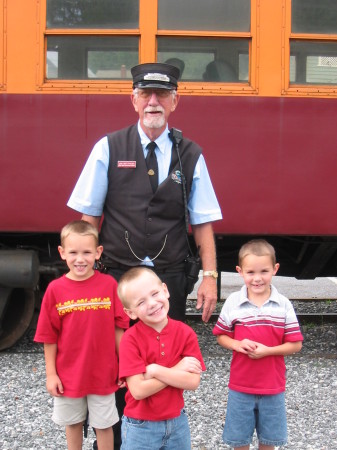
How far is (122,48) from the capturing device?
4.62m

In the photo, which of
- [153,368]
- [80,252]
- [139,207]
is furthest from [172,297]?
A: [153,368]

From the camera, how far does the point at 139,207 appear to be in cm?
295

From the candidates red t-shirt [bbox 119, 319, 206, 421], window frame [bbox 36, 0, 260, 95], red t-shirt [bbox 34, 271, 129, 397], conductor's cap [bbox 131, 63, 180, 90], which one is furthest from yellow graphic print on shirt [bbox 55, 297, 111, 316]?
window frame [bbox 36, 0, 260, 95]

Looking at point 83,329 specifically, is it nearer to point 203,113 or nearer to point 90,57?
point 203,113

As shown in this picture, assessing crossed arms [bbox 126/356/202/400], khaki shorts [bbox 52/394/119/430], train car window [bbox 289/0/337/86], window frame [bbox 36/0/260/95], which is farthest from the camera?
train car window [bbox 289/0/337/86]

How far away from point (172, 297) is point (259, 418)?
67 cm

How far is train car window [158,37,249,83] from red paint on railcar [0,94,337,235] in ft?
0.59

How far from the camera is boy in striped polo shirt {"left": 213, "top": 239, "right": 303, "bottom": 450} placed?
8.80 feet

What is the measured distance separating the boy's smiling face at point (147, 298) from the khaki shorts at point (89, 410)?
0.63 m

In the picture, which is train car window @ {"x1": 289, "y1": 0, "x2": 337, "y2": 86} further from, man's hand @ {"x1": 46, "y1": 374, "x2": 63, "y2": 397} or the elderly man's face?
man's hand @ {"x1": 46, "y1": 374, "x2": 63, "y2": 397}

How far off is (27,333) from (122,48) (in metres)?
Result: 2.41

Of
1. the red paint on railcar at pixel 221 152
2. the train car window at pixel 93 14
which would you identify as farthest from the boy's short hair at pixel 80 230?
the train car window at pixel 93 14

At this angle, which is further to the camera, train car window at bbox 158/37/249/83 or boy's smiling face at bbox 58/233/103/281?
train car window at bbox 158/37/249/83

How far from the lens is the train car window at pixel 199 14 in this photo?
4.59 m
